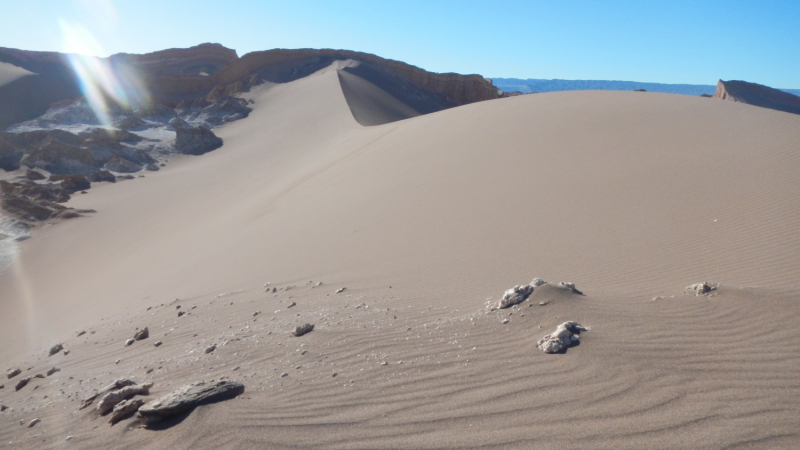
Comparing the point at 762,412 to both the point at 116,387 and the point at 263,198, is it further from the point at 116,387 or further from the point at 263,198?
the point at 263,198

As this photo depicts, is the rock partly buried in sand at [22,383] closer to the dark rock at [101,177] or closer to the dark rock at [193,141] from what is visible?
the dark rock at [101,177]

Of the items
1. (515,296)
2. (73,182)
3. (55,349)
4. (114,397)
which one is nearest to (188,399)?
(114,397)

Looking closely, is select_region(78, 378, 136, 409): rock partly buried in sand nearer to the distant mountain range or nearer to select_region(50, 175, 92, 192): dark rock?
select_region(50, 175, 92, 192): dark rock

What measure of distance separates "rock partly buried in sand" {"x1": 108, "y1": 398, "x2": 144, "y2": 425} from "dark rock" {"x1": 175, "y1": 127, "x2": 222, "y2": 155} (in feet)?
72.9

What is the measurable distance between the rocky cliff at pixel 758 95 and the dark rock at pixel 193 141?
136 feet

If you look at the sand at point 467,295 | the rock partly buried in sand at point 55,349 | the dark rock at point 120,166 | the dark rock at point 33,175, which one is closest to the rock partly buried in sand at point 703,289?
the sand at point 467,295

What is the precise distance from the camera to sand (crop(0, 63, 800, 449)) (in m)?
2.67

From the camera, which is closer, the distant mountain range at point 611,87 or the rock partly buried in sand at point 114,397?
the rock partly buried in sand at point 114,397

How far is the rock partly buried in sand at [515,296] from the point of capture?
13.1 ft

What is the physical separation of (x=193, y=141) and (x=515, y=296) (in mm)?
23245

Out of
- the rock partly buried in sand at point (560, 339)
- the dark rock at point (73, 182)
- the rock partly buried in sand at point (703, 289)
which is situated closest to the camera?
the rock partly buried in sand at point (560, 339)

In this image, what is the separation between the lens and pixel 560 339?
318cm

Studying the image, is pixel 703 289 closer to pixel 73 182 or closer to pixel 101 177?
pixel 73 182

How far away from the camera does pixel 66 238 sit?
12789 millimetres
